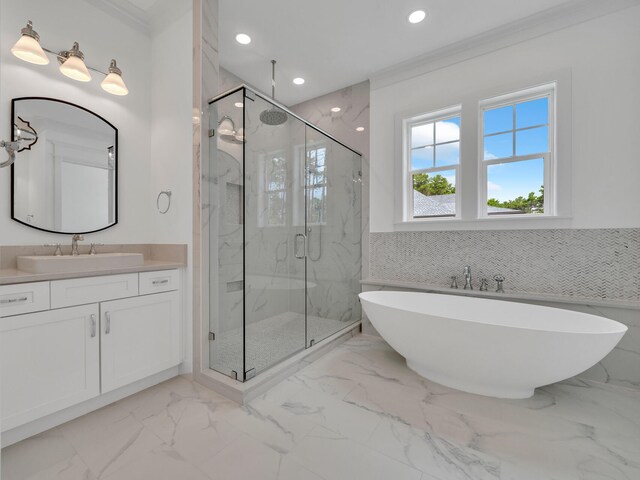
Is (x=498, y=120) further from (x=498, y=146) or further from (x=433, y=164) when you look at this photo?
(x=433, y=164)

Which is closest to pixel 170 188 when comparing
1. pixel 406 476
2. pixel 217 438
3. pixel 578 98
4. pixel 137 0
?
pixel 137 0

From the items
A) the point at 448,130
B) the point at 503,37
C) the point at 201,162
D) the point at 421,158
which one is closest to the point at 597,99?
the point at 503,37

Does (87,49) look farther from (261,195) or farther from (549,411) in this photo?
(549,411)

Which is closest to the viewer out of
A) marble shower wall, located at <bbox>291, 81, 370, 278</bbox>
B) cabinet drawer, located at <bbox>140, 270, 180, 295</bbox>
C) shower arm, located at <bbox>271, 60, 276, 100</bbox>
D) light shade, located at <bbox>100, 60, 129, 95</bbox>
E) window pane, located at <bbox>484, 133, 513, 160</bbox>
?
cabinet drawer, located at <bbox>140, 270, 180, 295</bbox>

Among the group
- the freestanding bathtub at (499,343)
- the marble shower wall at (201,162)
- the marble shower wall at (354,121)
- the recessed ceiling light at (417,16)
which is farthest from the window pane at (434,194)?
the marble shower wall at (201,162)

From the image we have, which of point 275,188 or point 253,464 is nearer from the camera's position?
point 253,464

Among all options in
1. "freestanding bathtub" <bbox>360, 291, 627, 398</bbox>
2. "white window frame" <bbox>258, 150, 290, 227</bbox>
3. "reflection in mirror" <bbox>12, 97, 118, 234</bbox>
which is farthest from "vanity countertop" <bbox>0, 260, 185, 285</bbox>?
"freestanding bathtub" <bbox>360, 291, 627, 398</bbox>

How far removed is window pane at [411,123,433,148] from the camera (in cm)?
314

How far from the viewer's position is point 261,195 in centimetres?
240

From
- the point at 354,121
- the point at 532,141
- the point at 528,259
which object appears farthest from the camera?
the point at 354,121

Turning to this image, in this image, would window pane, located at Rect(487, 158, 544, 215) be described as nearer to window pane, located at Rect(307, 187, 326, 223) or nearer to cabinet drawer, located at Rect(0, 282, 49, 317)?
window pane, located at Rect(307, 187, 326, 223)

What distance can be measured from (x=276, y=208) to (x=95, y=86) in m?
1.78

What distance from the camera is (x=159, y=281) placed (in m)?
2.13

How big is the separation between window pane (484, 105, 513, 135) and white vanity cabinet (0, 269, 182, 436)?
3.20m
